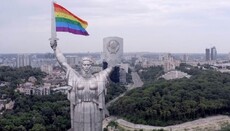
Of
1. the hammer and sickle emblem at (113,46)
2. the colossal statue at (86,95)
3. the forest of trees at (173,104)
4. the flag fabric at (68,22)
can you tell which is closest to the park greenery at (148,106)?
the forest of trees at (173,104)

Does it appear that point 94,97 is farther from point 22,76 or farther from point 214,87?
point 22,76

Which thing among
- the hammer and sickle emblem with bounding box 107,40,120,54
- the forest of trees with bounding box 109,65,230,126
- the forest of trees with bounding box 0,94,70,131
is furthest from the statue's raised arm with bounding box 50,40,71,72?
the forest of trees with bounding box 109,65,230,126

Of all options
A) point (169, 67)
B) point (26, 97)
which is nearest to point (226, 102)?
point (26, 97)

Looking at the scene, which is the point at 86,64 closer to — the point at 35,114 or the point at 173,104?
the point at 35,114

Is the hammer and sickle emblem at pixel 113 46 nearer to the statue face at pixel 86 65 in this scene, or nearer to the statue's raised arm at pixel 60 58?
the statue face at pixel 86 65

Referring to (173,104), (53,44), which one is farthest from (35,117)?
(53,44)

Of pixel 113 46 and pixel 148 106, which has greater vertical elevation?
pixel 113 46
